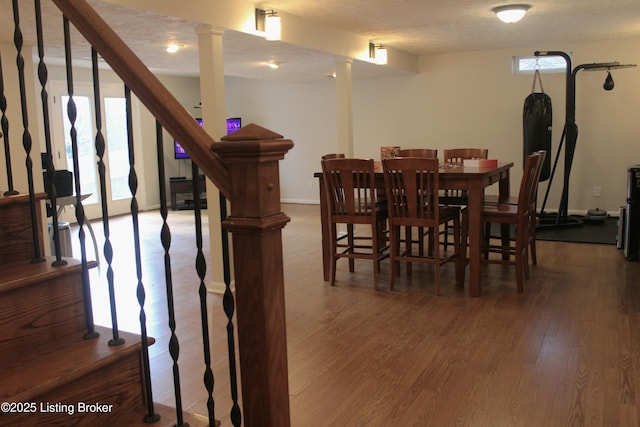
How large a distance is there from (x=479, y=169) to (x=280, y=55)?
2.52m

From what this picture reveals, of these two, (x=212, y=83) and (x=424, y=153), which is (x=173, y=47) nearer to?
(x=212, y=83)

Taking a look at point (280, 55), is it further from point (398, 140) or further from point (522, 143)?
point (522, 143)

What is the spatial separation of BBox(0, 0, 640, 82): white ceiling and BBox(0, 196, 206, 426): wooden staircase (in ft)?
7.26

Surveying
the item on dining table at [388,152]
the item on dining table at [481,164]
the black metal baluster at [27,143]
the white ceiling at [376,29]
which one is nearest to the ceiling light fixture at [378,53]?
the white ceiling at [376,29]

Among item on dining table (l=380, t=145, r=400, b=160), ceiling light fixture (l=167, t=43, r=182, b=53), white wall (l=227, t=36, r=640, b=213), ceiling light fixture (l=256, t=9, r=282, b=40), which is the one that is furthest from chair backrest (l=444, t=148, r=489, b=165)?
ceiling light fixture (l=167, t=43, r=182, b=53)

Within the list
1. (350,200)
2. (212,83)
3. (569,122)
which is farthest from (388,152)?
(212,83)

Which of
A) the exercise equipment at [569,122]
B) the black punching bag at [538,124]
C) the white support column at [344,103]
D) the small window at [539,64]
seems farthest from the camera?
the small window at [539,64]

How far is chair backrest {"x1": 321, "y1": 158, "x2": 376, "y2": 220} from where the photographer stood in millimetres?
4125

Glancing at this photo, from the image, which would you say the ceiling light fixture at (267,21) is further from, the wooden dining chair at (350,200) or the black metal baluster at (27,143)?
the black metal baluster at (27,143)

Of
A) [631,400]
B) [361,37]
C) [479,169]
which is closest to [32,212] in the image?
[631,400]

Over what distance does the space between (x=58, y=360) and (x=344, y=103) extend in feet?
16.5

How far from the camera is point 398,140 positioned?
28.0 ft

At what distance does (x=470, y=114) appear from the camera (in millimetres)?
7957

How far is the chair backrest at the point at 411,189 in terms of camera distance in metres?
3.91
